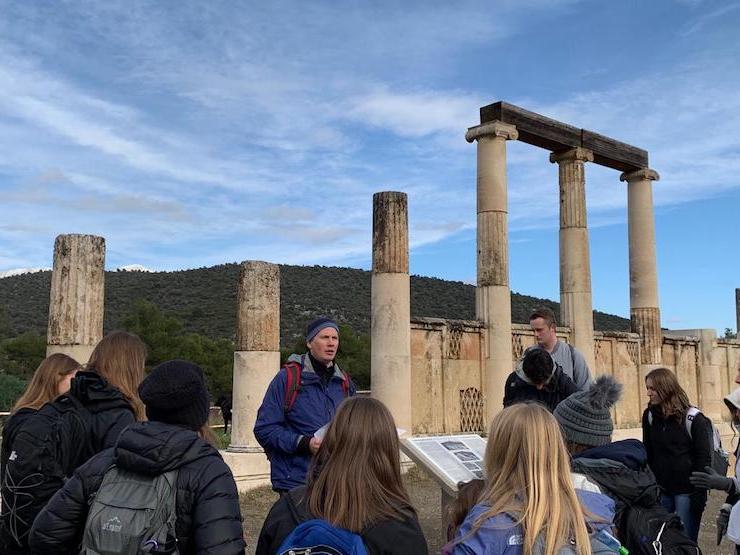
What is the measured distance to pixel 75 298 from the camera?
31.1 ft

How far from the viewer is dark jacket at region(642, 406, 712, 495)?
6047 mm

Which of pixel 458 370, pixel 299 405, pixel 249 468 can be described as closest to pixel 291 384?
pixel 299 405

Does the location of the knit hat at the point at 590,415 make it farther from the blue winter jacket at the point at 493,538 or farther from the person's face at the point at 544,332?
the person's face at the point at 544,332

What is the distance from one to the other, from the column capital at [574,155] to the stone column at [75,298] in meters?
10.9

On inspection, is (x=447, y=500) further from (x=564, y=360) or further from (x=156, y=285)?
(x=156, y=285)

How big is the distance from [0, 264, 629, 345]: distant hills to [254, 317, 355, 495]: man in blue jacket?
1396 inches

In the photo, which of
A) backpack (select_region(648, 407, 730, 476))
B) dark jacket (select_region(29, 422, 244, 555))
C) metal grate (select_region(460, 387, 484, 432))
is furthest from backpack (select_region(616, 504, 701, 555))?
metal grate (select_region(460, 387, 484, 432))

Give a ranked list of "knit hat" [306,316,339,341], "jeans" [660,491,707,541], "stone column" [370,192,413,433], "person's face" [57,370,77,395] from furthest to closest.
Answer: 1. "stone column" [370,192,413,433]
2. "jeans" [660,491,707,541]
3. "knit hat" [306,316,339,341]
4. "person's face" [57,370,77,395]

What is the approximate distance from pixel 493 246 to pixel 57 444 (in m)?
11.6

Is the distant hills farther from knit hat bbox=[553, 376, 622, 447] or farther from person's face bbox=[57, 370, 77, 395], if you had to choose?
knit hat bbox=[553, 376, 622, 447]

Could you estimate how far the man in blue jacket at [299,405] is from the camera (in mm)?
4898

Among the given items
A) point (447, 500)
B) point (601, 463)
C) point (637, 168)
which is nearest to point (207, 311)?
point (637, 168)

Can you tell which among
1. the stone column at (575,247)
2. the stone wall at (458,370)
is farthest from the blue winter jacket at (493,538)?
the stone column at (575,247)

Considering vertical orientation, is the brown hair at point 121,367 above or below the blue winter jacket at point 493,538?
above
